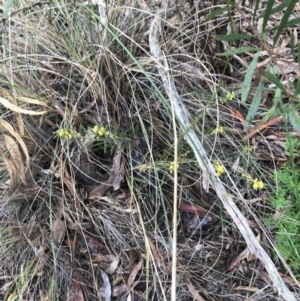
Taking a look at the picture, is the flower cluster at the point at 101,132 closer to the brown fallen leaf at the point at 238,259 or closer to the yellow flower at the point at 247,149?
the yellow flower at the point at 247,149

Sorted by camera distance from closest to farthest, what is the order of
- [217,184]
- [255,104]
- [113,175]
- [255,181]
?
[255,104] → [217,184] → [255,181] → [113,175]

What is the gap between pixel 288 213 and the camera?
3.80 ft

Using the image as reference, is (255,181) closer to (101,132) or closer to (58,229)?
(101,132)

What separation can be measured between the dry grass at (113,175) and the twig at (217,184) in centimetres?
6

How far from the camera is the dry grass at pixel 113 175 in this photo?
1205 millimetres

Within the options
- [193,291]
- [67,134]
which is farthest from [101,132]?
[193,291]

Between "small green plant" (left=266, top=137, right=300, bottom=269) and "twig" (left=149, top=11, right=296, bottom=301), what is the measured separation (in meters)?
0.14

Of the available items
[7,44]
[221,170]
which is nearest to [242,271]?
[221,170]

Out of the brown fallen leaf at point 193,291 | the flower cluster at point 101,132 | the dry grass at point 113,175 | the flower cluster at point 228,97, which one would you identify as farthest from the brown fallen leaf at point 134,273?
the flower cluster at point 228,97

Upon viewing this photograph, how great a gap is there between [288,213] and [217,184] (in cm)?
24

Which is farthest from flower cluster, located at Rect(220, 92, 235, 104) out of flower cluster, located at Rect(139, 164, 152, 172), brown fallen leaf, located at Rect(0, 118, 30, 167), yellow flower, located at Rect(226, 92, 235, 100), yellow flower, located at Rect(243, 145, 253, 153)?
brown fallen leaf, located at Rect(0, 118, 30, 167)

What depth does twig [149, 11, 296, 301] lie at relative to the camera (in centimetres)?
96

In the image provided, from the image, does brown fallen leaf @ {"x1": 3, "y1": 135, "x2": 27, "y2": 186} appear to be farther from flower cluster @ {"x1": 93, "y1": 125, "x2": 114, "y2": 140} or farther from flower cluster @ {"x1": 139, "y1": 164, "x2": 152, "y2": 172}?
flower cluster @ {"x1": 139, "y1": 164, "x2": 152, "y2": 172}

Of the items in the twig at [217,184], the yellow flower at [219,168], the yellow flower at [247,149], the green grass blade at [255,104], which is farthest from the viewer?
the yellow flower at [247,149]
